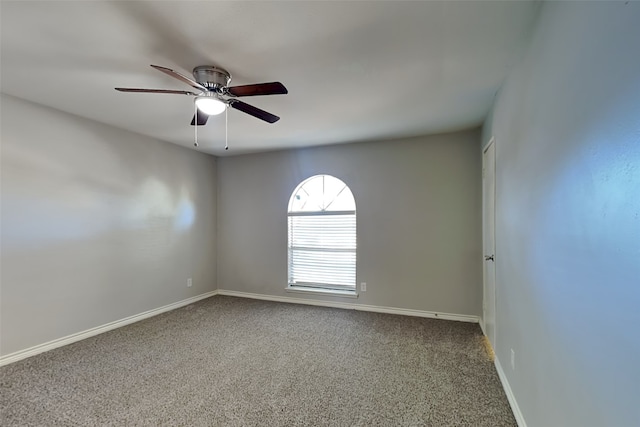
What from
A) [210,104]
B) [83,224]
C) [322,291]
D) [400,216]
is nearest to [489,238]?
[400,216]

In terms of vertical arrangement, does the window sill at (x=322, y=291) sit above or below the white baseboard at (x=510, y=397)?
above

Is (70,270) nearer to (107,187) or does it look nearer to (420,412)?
(107,187)

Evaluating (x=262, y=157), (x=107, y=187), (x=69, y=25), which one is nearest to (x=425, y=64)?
(x=69, y=25)

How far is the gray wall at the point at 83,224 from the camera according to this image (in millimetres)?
2678

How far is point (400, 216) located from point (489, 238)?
1176 millimetres

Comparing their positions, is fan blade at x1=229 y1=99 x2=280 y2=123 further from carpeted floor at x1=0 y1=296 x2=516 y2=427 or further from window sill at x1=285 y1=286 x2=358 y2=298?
window sill at x1=285 y1=286 x2=358 y2=298

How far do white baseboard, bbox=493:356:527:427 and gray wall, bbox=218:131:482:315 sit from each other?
1.38m

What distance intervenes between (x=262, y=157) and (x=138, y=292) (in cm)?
263

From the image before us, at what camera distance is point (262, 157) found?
15.9 feet

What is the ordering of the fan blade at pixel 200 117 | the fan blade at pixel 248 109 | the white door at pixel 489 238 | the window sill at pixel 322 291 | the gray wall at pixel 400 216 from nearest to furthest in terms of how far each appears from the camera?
the fan blade at pixel 248 109 → the fan blade at pixel 200 117 → the white door at pixel 489 238 → the gray wall at pixel 400 216 → the window sill at pixel 322 291

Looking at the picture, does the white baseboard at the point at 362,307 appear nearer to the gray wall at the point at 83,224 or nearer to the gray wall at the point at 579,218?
the gray wall at the point at 83,224

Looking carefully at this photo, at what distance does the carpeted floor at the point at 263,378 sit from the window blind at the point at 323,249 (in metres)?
0.98

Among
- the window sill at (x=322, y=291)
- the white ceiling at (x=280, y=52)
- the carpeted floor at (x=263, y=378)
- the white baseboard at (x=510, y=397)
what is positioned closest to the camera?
the white ceiling at (x=280, y=52)

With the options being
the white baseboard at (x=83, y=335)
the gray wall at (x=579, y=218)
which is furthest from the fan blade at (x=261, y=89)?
the white baseboard at (x=83, y=335)
